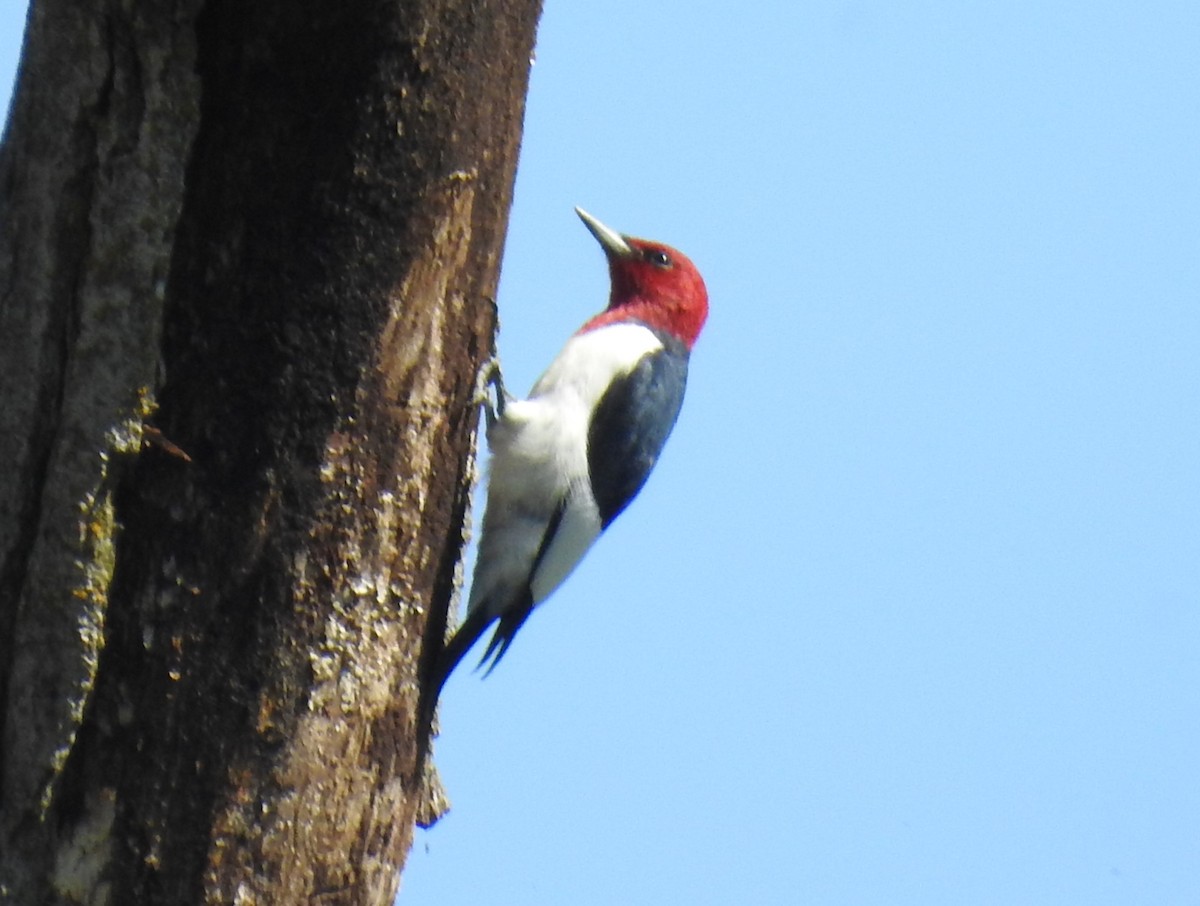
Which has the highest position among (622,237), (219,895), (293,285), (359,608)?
(622,237)

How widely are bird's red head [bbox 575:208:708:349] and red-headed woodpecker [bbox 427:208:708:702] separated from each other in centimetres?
35

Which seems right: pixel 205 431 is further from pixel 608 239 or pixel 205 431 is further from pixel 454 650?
pixel 608 239

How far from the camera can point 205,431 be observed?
2406 mm

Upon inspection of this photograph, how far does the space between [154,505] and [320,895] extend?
71cm

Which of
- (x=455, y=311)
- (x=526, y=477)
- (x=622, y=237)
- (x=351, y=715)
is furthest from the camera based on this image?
(x=622, y=237)

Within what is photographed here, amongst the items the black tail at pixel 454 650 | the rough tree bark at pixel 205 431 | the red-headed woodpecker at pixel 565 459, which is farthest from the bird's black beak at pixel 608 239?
the rough tree bark at pixel 205 431

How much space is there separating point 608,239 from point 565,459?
1373mm

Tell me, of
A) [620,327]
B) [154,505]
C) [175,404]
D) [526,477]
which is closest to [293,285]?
[175,404]

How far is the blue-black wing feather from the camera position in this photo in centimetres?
428

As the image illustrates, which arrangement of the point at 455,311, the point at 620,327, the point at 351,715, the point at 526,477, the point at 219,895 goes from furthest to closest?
the point at 620,327, the point at 526,477, the point at 455,311, the point at 351,715, the point at 219,895

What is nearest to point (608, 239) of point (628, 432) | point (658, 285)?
point (658, 285)

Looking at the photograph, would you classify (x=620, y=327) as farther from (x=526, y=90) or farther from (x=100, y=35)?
(x=100, y=35)

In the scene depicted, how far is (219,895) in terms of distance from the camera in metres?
2.33

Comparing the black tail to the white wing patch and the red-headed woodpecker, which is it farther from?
the white wing patch
